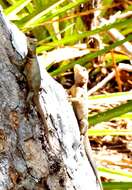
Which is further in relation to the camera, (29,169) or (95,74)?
(95,74)

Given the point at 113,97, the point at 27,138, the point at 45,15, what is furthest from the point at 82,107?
the point at 45,15

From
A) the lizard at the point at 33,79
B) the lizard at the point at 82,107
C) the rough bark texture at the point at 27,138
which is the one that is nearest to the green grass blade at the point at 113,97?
the lizard at the point at 82,107

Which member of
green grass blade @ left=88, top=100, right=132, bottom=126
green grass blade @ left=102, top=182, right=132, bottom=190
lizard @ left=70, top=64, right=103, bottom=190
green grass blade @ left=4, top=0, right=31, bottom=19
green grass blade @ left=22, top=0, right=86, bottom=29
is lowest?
green grass blade @ left=102, top=182, right=132, bottom=190

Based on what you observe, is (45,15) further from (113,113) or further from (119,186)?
(119,186)

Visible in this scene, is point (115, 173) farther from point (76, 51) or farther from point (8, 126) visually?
point (8, 126)

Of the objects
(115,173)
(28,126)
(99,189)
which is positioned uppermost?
(28,126)

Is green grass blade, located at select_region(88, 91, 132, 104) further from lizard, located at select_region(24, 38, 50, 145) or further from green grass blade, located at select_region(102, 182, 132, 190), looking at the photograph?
lizard, located at select_region(24, 38, 50, 145)

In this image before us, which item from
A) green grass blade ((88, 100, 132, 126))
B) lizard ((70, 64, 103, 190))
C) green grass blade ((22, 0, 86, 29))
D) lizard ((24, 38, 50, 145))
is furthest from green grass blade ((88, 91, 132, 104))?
lizard ((24, 38, 50, 145))

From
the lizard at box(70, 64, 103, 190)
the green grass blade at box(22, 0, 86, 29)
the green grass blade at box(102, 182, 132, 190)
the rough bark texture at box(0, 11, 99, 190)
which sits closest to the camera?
the rough bark texture at box(0, 11, 99, 190)

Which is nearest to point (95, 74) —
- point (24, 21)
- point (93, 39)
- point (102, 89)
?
point (102, 89)

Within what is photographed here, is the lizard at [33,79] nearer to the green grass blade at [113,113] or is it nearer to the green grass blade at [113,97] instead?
the green grass blade at [113,113]
